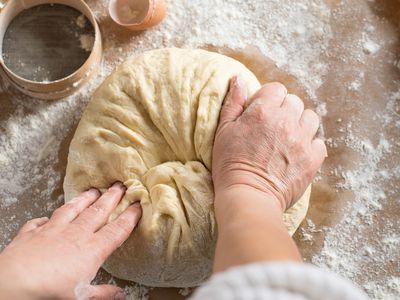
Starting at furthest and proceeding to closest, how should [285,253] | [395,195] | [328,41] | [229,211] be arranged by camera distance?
1. [328,41]
2. [395,195]
3. [229,211]
4. [285,253]

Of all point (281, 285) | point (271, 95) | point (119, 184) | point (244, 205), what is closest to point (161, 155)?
point (119, 184)

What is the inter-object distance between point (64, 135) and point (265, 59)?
30.2 inches

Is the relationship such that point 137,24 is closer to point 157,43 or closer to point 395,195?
point 157,43

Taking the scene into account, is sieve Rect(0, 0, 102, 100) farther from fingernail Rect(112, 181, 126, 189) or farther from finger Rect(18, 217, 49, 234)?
finger Rect(18, 217, 49, 234)

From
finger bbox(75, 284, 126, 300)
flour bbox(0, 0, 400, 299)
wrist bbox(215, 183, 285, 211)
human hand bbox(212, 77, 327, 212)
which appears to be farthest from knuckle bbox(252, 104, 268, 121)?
finger bbox(75, 284, 126, 300)

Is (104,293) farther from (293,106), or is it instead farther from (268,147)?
(293,106)

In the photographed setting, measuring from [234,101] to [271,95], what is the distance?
0.36 feet

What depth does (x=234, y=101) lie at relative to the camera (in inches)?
59.1

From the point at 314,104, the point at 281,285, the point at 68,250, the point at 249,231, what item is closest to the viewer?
the point at 281,285

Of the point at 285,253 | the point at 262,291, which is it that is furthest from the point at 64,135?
the point at 262,291

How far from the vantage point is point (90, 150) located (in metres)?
1.57

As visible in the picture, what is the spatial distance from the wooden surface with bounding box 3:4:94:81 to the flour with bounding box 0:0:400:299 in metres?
0.07

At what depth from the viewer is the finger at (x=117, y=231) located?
1342mm

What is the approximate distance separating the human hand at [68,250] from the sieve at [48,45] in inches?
19.5
